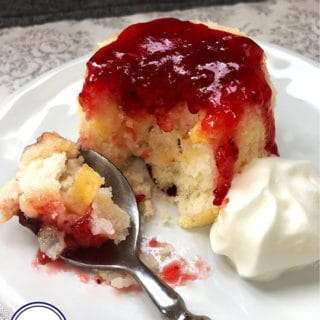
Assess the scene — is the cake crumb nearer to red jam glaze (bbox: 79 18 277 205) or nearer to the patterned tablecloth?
red jam glaze (bbox: 79 18 277 205)

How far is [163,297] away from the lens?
121cm

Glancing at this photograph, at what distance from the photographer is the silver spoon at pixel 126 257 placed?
3.93 feet

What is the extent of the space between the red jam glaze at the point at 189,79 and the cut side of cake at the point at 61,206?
206mm

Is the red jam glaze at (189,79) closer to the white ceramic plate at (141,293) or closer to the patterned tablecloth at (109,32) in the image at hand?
the white ceramic plate at (141,293)

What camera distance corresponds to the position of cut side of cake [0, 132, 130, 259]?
4.31 feet

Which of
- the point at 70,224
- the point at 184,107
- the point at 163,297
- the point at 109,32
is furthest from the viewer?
the point at 109,32

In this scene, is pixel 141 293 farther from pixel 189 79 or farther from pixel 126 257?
pixel 189 79

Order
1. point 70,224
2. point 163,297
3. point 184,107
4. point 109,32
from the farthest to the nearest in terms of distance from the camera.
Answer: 1. point 109,32
2. point 184,107
3. point 70,224
4. point 163,297

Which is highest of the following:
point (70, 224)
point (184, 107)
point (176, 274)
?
point (184, 107)

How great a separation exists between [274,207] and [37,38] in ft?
3.80

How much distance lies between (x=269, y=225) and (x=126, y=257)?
0.29 m

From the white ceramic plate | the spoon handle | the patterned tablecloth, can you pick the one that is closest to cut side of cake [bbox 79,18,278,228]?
the white ceramic plate

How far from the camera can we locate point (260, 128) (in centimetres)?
143

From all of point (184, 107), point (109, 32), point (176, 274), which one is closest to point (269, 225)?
point (176, 274)
